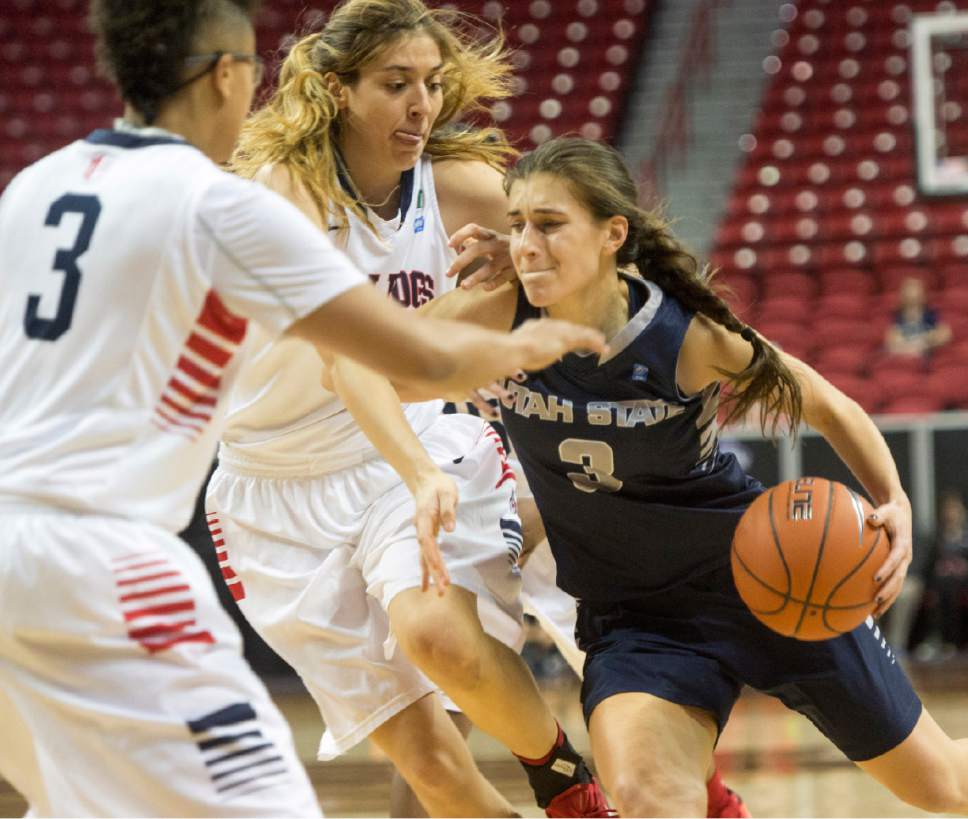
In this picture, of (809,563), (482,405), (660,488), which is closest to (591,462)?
(660,488)

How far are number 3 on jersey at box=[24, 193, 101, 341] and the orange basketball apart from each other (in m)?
1.80

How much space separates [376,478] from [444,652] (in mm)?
653

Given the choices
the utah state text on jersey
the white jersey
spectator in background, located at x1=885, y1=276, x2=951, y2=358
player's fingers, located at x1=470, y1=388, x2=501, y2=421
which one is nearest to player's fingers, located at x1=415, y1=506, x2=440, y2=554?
player's fingers, located at x1=470, y1=388, x2=501, y2=421

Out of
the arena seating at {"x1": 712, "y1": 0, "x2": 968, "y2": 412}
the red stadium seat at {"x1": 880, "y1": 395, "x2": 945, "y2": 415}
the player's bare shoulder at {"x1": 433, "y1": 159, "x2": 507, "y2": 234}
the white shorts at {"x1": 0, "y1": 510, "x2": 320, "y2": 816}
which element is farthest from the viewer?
the arena seating at {"x1": 712, "y1": 0, "x2": 968, "y2": 412}

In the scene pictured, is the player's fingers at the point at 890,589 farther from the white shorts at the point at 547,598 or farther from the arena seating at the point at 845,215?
the arena seating at the point at 845,215

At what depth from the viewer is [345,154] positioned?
13.2ft

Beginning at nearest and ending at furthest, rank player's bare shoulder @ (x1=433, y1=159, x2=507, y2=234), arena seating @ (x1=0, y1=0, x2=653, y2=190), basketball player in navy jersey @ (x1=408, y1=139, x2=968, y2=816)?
basketball player in navy jersey @ (x1=408, y1=139, x2=968, y2=816) < player's bare shoulder @ (x1=433, y1=159, x2=507, y2=234) < arena seating @ (x1=0, y1=0, x2=653, y2=190)

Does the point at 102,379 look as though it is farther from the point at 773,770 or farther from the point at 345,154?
the point at 773,770

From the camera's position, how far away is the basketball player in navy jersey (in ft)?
11.5

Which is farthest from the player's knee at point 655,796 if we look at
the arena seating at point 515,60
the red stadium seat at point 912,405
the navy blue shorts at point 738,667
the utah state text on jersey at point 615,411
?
the arena seating at point 515,60

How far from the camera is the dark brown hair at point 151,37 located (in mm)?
2492

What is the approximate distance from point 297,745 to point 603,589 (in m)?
4.11

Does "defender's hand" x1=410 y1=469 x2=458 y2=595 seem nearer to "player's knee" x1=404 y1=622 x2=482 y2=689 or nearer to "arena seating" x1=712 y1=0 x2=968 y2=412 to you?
"player's knee" x1=404 y1=622 x2=482 y2=689

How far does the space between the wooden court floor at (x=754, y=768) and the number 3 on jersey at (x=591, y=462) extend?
2403 millimetres
